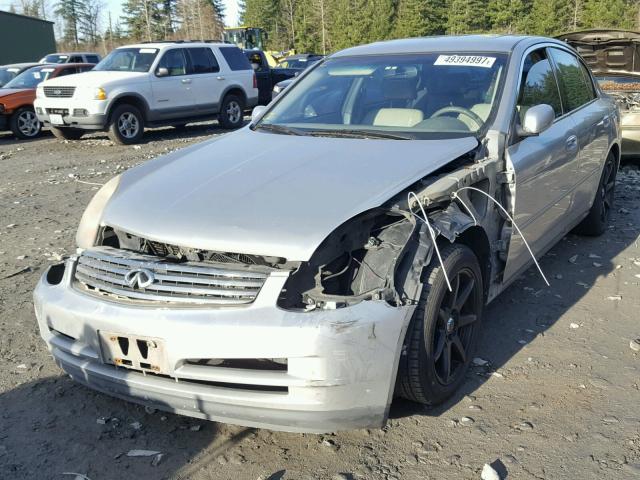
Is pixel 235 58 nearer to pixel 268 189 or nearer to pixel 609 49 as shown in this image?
pixel 609 49

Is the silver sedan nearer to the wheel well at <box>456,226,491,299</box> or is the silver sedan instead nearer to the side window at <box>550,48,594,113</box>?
the wheel well at <box>456,226,491,299</box>

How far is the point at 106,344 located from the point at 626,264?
4.13 meters

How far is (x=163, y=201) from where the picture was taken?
122 inches

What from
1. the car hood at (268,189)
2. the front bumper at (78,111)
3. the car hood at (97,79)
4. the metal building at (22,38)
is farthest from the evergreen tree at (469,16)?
the car hood at (268,189)

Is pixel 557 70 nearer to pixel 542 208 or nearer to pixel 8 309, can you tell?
pixel 542 208

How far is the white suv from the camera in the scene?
12141 millimetres

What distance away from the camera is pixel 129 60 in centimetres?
1316

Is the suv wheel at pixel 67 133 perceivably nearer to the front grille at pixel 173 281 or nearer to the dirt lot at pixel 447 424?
the dirt lot at pixel 447 424

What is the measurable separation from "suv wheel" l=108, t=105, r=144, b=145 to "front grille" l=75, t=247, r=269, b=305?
32.7 feet

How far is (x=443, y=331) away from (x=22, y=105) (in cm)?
1322

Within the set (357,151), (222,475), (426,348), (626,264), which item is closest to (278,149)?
(357,151)

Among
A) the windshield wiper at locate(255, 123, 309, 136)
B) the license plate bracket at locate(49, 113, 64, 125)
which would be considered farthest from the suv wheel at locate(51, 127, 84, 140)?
the windshield wiper at locate(255, 123, 309, 136)

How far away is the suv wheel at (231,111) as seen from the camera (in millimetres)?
14523

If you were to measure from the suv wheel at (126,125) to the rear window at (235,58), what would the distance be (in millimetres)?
2833
